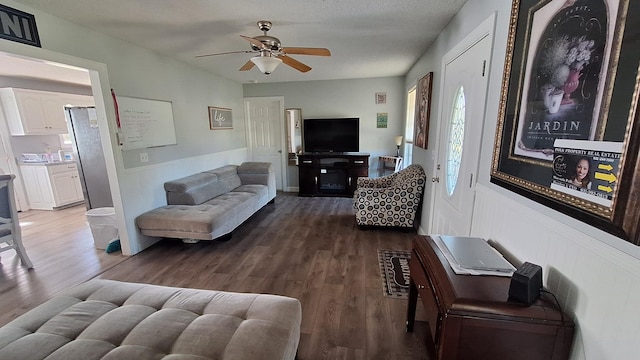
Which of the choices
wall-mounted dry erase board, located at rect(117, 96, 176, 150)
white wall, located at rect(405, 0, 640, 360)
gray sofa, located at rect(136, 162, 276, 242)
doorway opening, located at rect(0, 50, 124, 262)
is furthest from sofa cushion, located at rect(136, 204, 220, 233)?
white wall, located at rect(405, 0, 640, 360)

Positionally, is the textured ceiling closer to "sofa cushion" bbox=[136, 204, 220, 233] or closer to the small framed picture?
the small framed picture

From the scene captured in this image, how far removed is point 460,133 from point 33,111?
6.81 m

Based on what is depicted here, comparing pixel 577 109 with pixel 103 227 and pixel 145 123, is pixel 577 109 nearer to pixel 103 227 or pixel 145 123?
pixel 145 123

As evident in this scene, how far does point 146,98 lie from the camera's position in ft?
10.5

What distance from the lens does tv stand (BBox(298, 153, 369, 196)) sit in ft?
16.8

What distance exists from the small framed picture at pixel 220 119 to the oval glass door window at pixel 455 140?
3.87 meters

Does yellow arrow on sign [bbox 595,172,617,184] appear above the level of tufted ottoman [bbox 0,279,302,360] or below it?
above

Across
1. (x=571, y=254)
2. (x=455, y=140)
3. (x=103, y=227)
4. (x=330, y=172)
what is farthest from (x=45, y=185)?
(x=571, y=254)

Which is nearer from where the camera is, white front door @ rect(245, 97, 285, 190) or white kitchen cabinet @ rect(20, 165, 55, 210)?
white kitchen cabinet @ rect(20, 165, 55, 210)

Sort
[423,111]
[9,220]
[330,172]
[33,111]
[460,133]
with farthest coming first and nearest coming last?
[330,172], [33,111], [423,111], [9,220], [460,133]

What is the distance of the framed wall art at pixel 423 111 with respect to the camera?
3062mm

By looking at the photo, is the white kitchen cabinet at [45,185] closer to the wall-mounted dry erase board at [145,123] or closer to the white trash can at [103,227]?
the white trash can at [103,227]

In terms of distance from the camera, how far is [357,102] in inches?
210

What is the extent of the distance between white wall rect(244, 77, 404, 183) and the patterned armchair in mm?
1985
